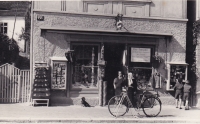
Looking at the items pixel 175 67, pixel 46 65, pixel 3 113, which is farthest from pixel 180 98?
pixel 3 113

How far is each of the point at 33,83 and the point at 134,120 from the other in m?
5.13

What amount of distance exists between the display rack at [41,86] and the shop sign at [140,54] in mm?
4147

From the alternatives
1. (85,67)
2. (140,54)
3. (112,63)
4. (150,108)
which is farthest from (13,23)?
(150,108)

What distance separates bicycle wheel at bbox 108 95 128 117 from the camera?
10330 mm

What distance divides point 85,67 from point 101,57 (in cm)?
89

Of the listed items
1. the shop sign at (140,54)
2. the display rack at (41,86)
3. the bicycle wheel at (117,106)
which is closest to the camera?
the bicycle wheel at (117,106)

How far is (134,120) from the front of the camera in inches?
398

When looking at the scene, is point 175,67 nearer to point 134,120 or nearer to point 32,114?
point 134,120

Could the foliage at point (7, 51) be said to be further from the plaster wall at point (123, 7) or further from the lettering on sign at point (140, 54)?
the lettering on sign at point (140, 54)

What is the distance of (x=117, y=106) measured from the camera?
10375mm

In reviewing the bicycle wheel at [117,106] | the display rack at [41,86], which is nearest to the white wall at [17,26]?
the display rack at [41,86]

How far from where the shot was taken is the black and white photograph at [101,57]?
1309 centimetres

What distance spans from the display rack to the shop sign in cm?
415

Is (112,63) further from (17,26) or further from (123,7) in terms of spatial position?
(17,26)
